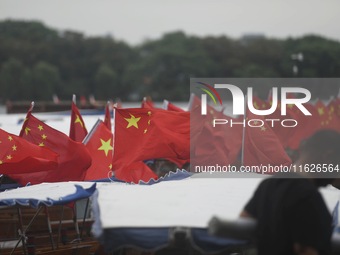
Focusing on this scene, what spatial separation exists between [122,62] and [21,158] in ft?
263

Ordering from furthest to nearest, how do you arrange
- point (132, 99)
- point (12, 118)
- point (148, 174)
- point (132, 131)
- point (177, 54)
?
point (177, 54) < point (132, 99) < point (12, 118) < point (132, 131) < point (148, 174)

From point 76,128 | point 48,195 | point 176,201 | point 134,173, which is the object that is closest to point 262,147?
point 134,173

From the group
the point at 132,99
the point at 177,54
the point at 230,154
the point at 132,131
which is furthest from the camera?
the point at 177,54

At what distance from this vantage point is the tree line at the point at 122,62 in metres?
78.2

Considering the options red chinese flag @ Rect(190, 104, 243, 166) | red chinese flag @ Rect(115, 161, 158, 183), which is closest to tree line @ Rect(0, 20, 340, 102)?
red chinese flag @ Rect(190, 104, 243, 166)

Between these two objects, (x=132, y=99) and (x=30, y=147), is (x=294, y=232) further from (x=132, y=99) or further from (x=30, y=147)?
(x=132, y=99)

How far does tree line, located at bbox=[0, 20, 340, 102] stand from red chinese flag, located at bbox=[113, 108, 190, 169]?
57.5m

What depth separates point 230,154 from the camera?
15.3 metres

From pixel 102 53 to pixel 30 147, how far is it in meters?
80.9

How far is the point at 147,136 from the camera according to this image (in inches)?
513

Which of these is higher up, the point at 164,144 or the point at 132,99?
the point at 164,144

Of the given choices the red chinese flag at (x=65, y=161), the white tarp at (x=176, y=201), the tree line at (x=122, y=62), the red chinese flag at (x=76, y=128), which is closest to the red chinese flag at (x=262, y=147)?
the red chinese flag at (x=76, y=128)

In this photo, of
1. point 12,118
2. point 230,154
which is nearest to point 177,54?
point 12,118

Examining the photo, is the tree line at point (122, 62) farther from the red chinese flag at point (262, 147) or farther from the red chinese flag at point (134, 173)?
the red chinese flag at point (134, 173)
